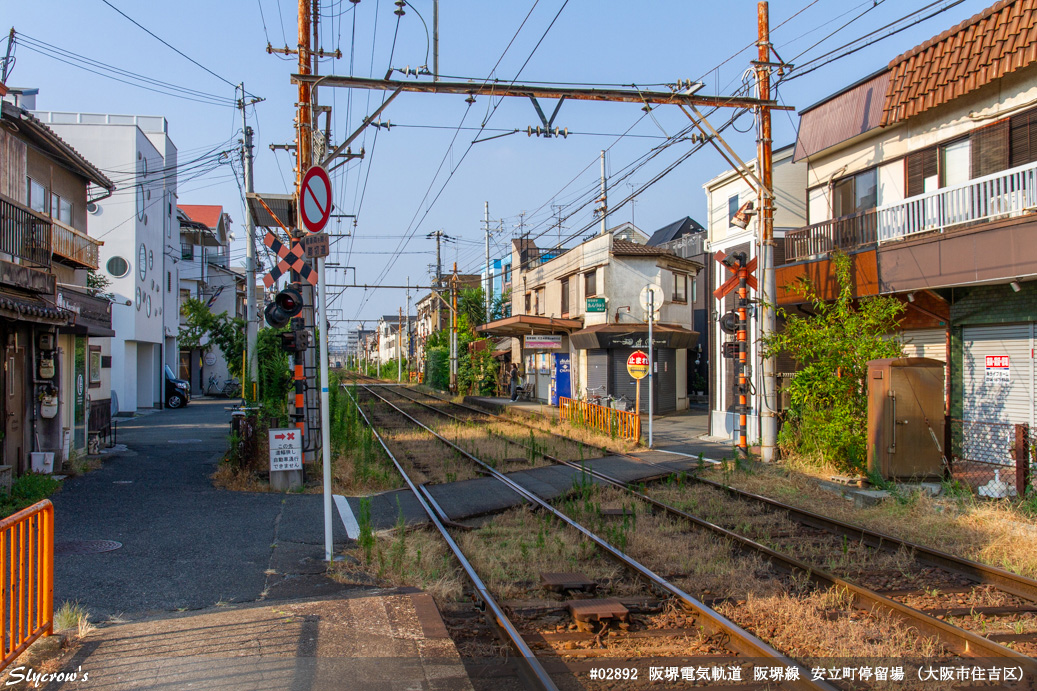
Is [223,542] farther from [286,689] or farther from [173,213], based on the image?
[173,213]

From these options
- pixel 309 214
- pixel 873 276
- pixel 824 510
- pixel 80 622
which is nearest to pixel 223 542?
pixel 80 622

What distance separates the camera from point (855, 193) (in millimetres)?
15070

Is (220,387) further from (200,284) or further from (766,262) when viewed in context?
(766,262)

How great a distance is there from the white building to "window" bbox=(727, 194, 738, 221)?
61.3 ft

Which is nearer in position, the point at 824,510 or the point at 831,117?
the point at 824,510

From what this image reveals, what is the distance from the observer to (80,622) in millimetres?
5051

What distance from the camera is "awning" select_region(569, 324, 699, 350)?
26.3 m

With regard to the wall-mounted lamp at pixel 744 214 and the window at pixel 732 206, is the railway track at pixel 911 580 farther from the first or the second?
the window at pixel 732 206

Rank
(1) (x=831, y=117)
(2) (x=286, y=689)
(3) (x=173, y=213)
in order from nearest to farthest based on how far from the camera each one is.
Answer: (2) (x=286, y=689) → (1) (x=831, y=117) → (3) (x=173, y=213)

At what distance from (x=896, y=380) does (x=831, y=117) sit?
711 centimetres

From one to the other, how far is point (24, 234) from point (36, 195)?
270cm

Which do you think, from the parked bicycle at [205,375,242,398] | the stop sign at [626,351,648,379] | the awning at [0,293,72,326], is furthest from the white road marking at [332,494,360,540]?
the parked bicycle at [205,375,242,398]

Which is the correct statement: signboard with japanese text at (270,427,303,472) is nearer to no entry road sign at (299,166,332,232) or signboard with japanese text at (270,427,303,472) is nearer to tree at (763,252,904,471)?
no entry road sign at (299,166,332,232)

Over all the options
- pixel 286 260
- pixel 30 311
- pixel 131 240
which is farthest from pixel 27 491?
pixel 131 240
